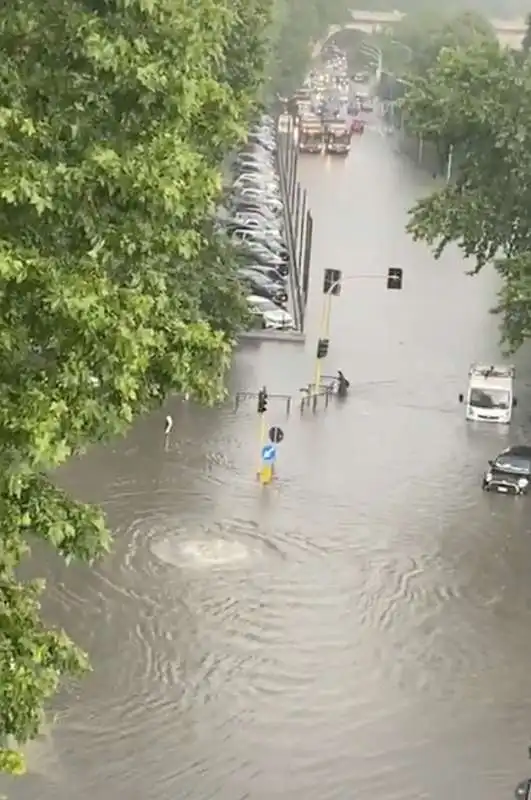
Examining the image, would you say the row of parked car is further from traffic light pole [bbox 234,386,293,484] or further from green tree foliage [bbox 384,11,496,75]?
green tree foliage [bbox 384,11,496,75]

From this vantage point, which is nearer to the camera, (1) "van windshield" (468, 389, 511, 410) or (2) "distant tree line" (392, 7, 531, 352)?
(2) "distant tree line" (392, 7, 531, 352)

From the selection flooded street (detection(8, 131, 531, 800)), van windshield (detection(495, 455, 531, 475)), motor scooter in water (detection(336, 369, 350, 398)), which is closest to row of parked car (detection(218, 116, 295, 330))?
motor scooter in water (detection(336, 369, 350, 398))

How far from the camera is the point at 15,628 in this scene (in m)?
11.1

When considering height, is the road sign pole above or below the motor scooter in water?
below

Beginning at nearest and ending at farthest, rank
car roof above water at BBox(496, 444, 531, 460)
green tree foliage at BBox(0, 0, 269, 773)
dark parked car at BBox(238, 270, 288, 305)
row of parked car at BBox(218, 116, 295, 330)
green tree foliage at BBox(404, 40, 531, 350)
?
green tree foliage at BBox(0, 0, 269, 773) → car roof above water at BBox(496, 444, 531, 460) → green tree foliage at BBox(404, 40, 531, 350) → row of parked car at BBox(218, 116, 295, 330) → dark parked car at BBox(238, 270, 288, 305)

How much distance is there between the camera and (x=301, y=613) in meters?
23.5

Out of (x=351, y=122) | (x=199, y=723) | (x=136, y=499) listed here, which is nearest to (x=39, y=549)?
(x=136, y=499)

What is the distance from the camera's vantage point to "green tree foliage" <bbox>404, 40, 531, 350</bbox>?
34031mm

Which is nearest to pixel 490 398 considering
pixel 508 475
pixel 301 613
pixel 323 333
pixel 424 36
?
pixel 508 475

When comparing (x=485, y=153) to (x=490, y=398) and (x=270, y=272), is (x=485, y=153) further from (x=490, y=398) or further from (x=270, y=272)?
(x=270, y=272)

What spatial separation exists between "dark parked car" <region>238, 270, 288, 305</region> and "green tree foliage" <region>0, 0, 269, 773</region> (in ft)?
112

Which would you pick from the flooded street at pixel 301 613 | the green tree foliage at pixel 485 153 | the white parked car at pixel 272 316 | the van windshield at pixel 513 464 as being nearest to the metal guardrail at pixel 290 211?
the white parked car at pixel 272 316

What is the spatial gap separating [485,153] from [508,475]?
8.77 m

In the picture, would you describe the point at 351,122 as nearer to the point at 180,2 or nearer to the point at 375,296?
the point at 375,296
